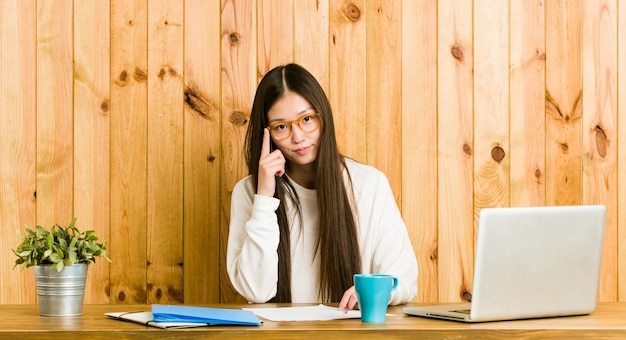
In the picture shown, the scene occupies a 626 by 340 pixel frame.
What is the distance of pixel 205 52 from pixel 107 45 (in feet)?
1.06

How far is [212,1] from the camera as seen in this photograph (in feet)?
8.07

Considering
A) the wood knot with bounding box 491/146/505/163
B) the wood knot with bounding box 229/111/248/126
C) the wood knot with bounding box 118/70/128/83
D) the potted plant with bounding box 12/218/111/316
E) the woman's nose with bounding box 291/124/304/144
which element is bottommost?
the potted plant with bounding box 12/218/111/316

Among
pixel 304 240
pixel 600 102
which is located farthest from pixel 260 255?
pixel 600 102

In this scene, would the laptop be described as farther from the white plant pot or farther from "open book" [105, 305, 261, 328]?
the white plant pot

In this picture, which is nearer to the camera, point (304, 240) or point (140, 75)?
point (304, 240)

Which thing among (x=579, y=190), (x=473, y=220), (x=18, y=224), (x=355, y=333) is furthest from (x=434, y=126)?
(x=18, y=224)

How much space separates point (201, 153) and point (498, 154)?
3.25 feet

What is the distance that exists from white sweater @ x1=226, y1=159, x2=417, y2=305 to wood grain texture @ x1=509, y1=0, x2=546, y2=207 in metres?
0.52

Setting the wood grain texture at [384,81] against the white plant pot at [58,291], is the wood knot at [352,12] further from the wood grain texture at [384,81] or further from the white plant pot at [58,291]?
the white plant pot at [58,291]

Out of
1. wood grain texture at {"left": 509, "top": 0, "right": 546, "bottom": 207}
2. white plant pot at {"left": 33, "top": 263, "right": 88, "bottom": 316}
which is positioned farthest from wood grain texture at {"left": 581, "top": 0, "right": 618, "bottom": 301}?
white plant pot at {"left": 33, "top": 263, "right": 88, "bottom": 316}

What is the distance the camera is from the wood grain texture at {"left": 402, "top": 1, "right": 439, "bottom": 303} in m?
2.47

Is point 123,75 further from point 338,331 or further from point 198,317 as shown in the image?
point 338,331

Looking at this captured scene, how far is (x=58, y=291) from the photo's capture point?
5.17 feet

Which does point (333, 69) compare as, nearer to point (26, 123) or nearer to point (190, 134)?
point (190, 134)
